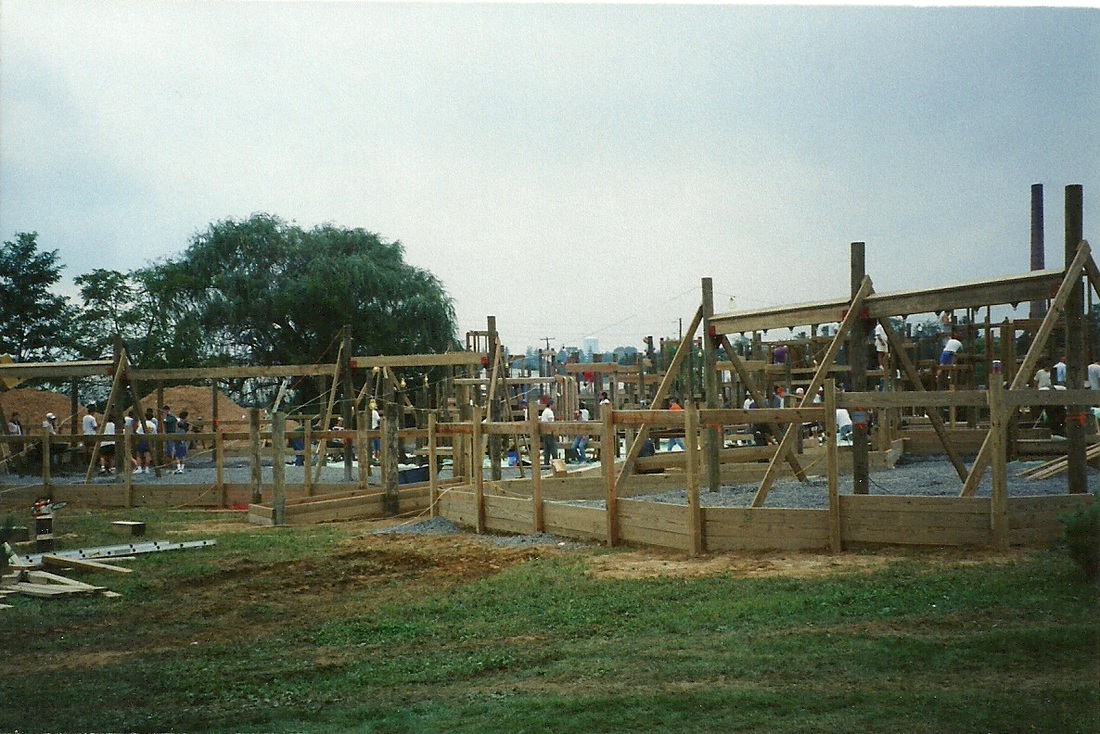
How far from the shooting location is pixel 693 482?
1009 cm

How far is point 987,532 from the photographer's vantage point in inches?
355

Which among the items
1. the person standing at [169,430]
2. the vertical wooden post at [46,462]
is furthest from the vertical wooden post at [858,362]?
the person standing at [169,430]

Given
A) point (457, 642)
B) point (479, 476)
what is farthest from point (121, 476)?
point (457, 642)

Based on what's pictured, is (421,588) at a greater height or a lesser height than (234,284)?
lesser

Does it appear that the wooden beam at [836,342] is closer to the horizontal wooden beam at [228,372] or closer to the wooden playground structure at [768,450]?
the wooden playground structure at [768,450]

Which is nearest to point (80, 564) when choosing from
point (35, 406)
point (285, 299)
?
point (35, 406)

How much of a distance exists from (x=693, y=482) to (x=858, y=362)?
287 cm

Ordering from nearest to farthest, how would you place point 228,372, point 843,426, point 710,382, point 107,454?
point 710,382, point 843,426, point 228,372, point 107,454

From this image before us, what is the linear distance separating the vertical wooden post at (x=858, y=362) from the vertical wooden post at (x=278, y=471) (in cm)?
796

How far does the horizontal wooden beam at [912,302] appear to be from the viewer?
32.1ft

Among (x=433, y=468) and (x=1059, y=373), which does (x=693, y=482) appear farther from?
(x=1059, y=373)

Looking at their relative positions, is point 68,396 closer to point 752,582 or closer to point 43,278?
point 43,278

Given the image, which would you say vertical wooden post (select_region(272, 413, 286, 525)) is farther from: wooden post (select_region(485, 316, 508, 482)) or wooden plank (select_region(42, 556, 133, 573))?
wooden post (select_region(485, 316, 508, 482))

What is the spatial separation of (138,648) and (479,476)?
6251 millimetres
